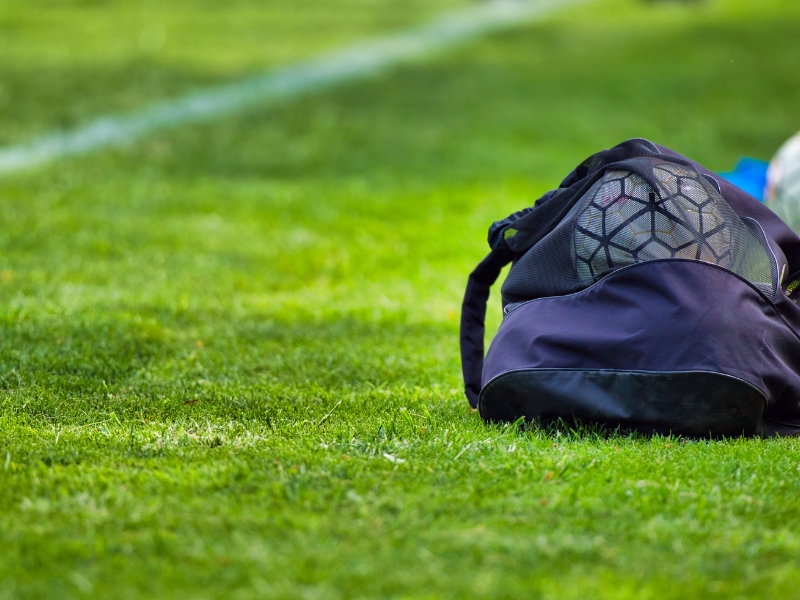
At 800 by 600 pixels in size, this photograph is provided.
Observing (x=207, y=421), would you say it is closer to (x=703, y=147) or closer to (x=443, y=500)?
(x=443, y=500)

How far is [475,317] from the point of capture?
406cm

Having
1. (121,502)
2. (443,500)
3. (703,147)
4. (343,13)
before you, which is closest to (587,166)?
(443,500)

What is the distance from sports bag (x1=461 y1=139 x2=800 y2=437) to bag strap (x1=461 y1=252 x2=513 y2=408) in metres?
0.26

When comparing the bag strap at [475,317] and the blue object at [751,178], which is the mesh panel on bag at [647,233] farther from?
the blue object at [751,178]

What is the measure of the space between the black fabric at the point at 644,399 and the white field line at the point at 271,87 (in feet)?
26.2

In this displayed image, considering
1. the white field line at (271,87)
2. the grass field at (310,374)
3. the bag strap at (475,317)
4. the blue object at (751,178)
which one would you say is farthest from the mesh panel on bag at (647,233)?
the white field line at (271,87)

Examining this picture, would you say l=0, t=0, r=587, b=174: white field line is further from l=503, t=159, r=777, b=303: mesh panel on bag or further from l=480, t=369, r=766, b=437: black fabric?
l=480, t=369, r=766, b=437: black fabric

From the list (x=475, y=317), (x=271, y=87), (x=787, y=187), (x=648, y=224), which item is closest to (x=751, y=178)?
(x=787, y=187)

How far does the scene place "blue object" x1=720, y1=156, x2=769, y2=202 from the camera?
6465 mm

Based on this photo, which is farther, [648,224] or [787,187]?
[787,187]

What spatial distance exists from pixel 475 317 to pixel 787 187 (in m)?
3.11

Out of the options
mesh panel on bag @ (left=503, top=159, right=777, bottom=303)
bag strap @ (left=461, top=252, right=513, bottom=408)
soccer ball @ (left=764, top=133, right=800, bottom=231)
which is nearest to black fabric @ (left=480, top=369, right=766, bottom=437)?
mesh panel on bag @ (left=503, top=159, right=777, bottom=303)

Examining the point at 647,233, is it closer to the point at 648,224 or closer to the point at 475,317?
the point at 648,224

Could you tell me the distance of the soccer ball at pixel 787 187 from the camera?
5.97 m
